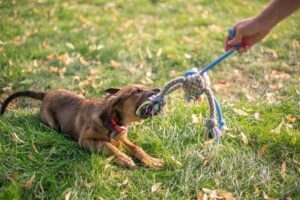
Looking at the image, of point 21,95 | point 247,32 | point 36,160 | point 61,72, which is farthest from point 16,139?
point 247,32

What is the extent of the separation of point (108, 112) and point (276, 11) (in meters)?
1.83

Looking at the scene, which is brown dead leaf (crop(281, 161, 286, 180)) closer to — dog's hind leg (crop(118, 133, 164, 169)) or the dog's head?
dog's hind leg (crop(118, 133, 164, 169))

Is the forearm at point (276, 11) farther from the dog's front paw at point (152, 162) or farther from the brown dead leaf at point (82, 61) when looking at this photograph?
the brown dead leaf at point (82, 61)

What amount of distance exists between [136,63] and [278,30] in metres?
3.20

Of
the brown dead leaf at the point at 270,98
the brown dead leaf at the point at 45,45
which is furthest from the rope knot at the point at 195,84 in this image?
the brown dead leaf at the point at 45,45

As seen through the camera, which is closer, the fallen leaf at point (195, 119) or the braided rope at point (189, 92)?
the braided rope at point (189, 92)

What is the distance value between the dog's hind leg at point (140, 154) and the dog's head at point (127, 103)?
0.95 ft

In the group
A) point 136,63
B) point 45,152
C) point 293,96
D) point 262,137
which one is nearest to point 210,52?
point 136,63

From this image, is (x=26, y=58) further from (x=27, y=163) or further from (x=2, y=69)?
(x=27, y=163)

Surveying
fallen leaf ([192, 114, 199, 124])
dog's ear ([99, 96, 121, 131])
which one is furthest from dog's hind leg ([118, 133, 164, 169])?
fallen leaf ([192, 114, 199, 124])

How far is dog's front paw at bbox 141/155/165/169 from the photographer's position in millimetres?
4074

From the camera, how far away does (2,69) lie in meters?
6.18

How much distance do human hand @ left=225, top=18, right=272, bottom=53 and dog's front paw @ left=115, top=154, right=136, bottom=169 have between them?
144 cm

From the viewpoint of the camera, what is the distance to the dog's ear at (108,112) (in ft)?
13.4
